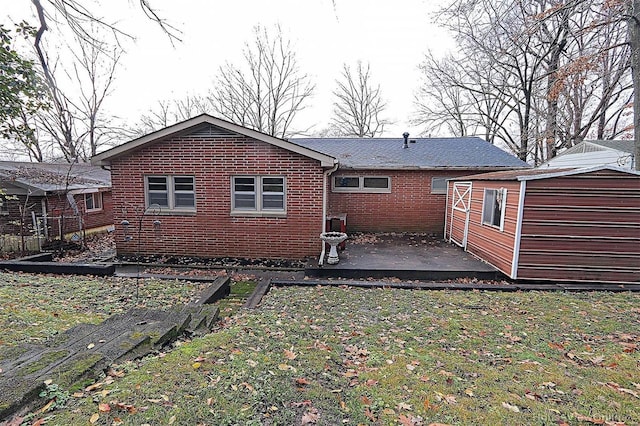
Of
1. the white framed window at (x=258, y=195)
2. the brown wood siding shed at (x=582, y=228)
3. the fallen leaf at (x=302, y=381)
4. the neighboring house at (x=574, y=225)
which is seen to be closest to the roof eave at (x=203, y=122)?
the white framed window at (x=258, y=195)

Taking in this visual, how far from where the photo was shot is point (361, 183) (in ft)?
41.6

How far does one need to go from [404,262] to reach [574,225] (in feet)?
12.3

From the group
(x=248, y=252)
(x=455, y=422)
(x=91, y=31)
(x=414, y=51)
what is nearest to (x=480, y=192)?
(x=248, y=252)

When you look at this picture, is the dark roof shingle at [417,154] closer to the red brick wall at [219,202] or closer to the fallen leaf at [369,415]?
the red brick wall at [219,202]

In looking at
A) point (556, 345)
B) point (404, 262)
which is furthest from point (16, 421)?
point (404, 262)

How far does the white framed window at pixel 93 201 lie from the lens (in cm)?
1328

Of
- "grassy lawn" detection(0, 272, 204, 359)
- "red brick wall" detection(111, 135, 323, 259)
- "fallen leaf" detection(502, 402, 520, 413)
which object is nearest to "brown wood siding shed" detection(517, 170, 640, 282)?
"red brick wall" detection(111, 135, 323, 259)

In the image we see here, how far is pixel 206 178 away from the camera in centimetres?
846

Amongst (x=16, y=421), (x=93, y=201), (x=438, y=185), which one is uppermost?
(x=438, y=185)

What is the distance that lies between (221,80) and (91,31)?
24.3 metres

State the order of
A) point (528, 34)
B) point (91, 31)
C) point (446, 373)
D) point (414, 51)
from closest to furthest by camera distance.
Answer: point (446, 373) < point (91, 31) < point (528, 34) < point (414, 51)

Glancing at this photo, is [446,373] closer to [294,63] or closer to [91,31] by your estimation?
[91,31]

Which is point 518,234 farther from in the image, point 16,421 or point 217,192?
point 16,421

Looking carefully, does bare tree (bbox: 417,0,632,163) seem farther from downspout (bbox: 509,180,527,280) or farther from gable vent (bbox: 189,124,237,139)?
gable vent (bbox: 189,124,237,139)
